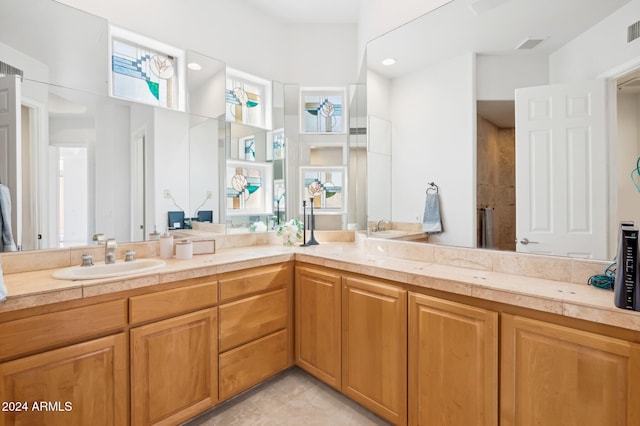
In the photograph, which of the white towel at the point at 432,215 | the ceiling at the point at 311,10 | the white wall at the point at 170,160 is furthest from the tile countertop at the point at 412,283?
the ceiling at the point at 311,10

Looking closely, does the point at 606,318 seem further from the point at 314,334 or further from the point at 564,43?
the point at 314,334

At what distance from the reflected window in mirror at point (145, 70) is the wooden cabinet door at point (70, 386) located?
1.57 m

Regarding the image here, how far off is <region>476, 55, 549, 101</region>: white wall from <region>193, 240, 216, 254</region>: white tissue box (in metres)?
2.01

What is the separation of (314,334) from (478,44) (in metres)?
2.06

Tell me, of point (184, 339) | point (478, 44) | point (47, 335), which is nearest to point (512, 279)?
point (478, 44)

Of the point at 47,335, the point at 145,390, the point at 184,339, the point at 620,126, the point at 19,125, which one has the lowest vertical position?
the point at 145,390

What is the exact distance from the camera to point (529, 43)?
144cm

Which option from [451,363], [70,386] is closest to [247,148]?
[70,386]

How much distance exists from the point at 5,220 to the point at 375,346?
2.11m

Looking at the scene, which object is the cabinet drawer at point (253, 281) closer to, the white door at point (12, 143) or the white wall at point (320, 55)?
the white door at point (12, 143)

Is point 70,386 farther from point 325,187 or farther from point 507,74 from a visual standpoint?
point 507,74

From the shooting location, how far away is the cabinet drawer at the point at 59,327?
3.75 feet

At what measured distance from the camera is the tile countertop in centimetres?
106

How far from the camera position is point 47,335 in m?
1.21
